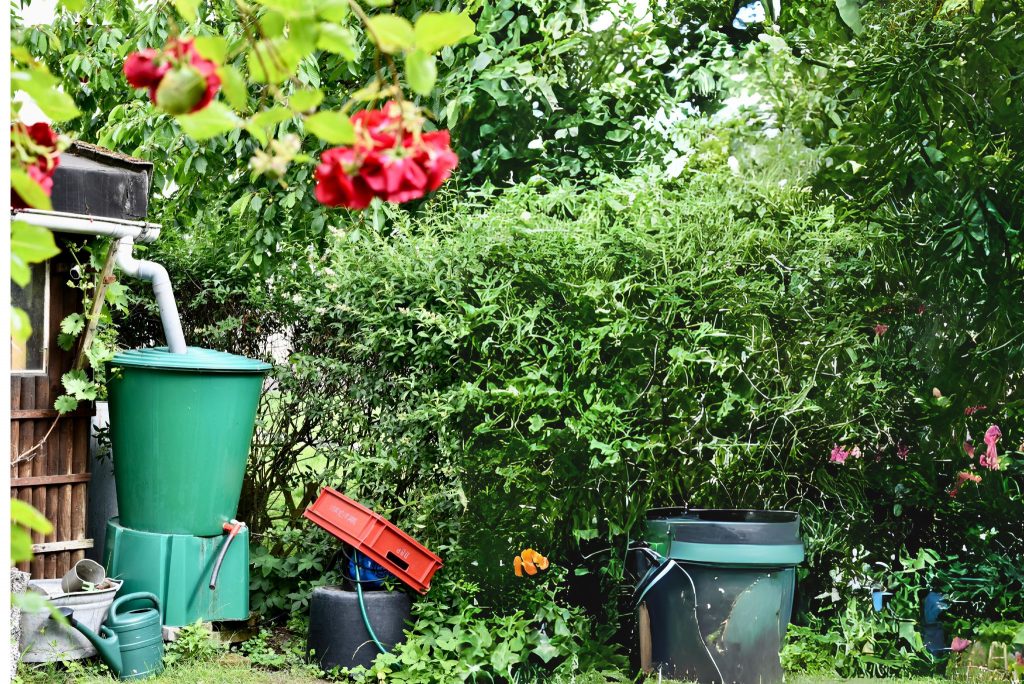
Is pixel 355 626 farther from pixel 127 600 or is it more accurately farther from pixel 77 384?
pixel 77 384

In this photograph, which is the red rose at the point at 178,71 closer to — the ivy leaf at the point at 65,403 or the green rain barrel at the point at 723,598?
the green rain barrel at the point at 723,598

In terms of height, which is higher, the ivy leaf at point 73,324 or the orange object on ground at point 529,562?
the ivy leaf at point 73,324

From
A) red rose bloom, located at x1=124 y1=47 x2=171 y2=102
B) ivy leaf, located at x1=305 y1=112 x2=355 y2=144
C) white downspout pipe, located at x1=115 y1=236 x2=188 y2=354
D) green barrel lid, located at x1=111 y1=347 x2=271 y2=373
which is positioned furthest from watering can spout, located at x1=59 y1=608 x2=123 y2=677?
ivy leaf, located at x1=305 y1=112 x2=355 y2=144

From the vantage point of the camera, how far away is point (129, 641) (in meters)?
3.59

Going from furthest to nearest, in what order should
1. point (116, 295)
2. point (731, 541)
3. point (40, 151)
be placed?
point (116, 295)
point (731, 541)
point (40, 151)

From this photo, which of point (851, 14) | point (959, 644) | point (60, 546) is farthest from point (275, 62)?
point (959, 644)

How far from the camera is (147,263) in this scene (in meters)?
4.06

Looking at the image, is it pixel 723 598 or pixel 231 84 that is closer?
pixel 231 84

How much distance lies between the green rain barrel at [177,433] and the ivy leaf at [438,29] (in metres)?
2.89

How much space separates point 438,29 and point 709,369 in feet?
8.84

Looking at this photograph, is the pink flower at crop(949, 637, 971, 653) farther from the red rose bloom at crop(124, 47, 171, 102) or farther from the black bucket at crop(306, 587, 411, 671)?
the red rose bloom at crop(124, 47, 171, 102)

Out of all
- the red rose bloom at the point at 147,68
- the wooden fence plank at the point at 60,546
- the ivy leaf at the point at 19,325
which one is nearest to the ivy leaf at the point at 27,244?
the ivy leaf at the point at 19,325

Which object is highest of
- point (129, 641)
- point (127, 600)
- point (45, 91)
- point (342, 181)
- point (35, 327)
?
point (45, 91)

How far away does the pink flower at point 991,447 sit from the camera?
3889 mm
